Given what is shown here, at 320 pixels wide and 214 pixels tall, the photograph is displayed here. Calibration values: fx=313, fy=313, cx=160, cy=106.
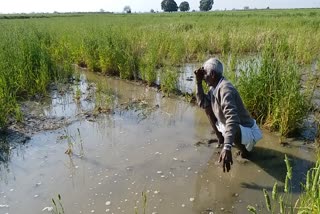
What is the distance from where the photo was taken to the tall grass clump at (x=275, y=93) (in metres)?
4.42

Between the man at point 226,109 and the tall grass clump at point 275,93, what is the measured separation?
849 millimetres

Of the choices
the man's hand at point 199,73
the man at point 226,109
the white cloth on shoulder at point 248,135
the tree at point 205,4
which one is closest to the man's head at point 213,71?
the man at point 226,109

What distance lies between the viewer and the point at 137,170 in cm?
383

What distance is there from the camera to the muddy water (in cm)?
323

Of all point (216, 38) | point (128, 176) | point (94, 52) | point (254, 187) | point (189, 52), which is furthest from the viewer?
point (216, 38)

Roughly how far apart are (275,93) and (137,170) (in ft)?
7.48

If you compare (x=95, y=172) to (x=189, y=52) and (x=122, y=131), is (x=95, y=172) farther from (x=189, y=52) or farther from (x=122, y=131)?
(x=189, y=52)

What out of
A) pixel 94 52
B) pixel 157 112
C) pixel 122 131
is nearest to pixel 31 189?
pixel 122 131

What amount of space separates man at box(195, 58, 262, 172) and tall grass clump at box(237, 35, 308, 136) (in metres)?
0.85

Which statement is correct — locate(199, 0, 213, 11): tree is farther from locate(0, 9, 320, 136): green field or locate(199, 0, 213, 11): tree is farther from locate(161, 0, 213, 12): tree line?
locate(0, 9, 320, 136): green field

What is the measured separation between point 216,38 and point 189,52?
6.37ft

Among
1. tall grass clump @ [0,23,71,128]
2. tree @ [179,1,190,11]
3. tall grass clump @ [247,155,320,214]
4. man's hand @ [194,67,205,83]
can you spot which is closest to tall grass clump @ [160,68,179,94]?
tall grass clump @ [0,23,71,128]

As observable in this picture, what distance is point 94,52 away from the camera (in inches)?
349

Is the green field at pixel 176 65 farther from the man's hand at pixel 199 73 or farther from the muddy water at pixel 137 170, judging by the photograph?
the man's hand at pixel 199 73
